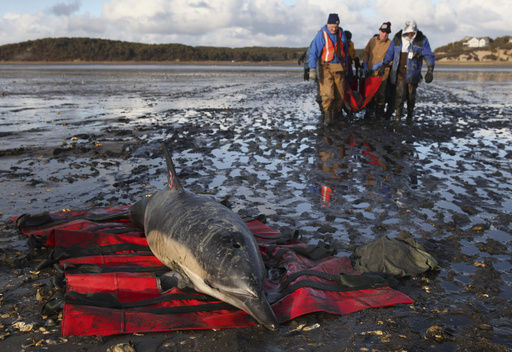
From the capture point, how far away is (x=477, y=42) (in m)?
102

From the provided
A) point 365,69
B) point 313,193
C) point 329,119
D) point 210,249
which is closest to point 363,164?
point 313,193

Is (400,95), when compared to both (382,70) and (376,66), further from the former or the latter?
(376,66)

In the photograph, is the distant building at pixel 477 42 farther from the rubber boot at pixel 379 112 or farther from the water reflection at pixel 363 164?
the water reflection at pixel 363 164

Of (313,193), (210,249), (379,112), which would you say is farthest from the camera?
(379,112)

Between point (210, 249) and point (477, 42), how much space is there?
116m

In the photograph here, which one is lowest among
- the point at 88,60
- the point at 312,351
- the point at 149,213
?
the point at 312,351

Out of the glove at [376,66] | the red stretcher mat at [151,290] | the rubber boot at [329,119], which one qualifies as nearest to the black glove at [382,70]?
the glove at [376,66]

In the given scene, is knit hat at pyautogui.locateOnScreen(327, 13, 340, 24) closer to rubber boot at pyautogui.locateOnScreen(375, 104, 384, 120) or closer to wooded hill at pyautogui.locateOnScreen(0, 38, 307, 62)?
rubber boot at pyautogui.locateOnScreen(375, 104, 384, 120)

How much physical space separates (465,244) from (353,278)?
1.71 m

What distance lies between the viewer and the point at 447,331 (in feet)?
10.3

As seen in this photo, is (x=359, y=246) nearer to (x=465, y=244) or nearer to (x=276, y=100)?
(x=465, y=244)

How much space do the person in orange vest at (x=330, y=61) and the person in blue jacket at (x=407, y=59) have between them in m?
1.31

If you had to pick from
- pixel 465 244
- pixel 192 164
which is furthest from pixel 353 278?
pixel 192 164

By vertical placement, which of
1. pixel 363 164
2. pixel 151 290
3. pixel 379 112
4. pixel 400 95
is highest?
pixel 400 95
